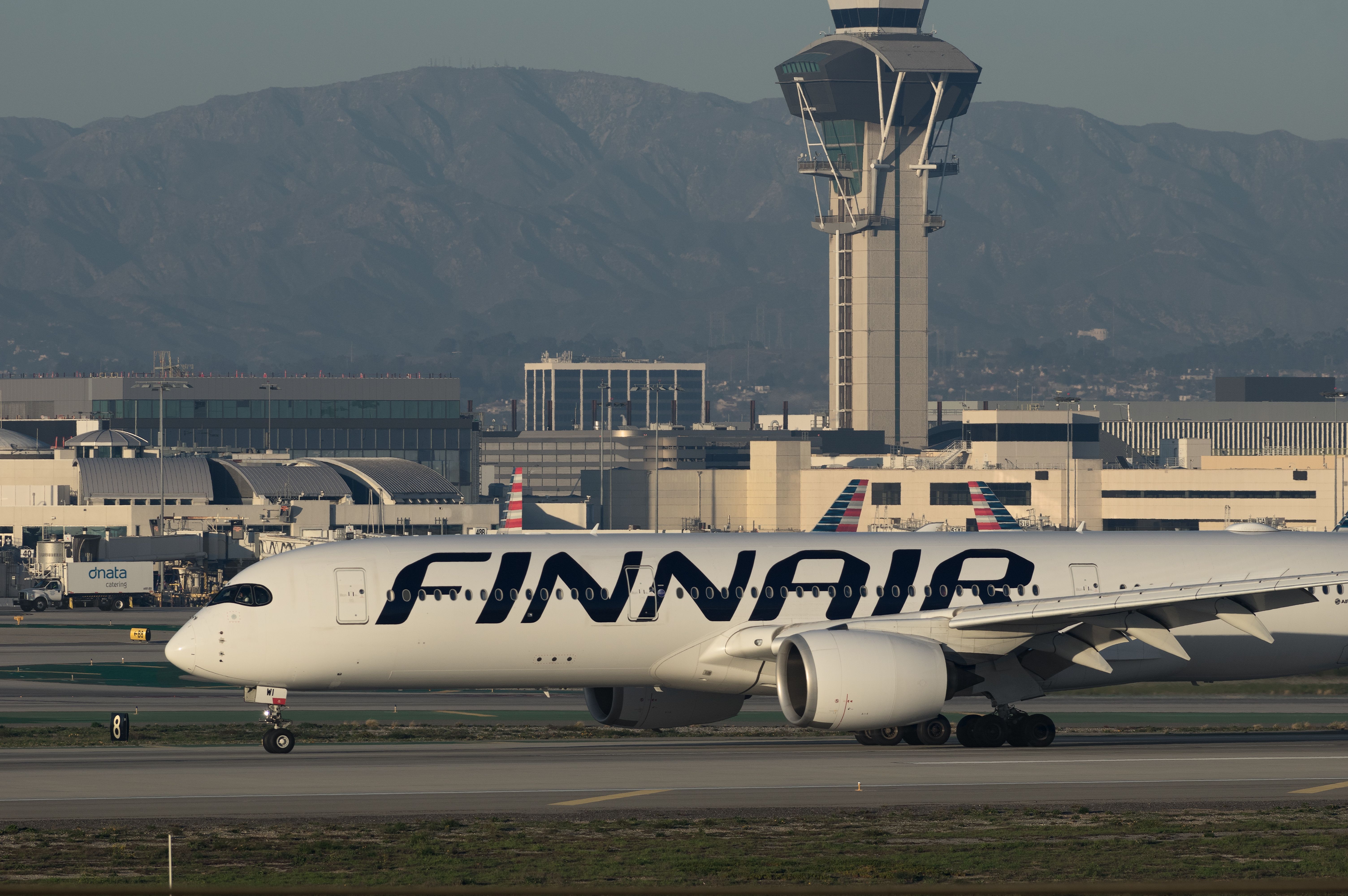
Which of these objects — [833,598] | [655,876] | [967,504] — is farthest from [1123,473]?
[655,876]

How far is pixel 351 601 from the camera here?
37.9 meters

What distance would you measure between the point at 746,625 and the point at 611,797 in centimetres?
825

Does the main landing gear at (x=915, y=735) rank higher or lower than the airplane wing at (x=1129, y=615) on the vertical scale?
lower

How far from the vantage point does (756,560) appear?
39469mm

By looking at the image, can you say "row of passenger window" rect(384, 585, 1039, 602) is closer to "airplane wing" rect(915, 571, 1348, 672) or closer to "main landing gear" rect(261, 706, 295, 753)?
"airplane wing" rect(915, 571, 1348, 672)

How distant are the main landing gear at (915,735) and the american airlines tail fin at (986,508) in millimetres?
55850

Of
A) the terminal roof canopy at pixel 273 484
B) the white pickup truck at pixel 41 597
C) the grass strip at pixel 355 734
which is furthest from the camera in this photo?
the terminal roof canopy at pixel 273 484

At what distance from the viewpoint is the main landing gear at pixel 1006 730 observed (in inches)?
1531

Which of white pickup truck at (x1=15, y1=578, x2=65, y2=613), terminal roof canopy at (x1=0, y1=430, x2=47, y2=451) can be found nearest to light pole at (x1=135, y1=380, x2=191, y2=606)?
white pickup truck at (x1=15, y1=578, x2=65, y2=613)

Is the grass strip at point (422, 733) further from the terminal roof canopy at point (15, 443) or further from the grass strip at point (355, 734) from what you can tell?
the terminal roof canopy at point (15, 443)

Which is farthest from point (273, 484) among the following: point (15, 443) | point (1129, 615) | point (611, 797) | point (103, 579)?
point (611, 797)

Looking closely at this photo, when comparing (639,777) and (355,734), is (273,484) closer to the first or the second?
(355,734)

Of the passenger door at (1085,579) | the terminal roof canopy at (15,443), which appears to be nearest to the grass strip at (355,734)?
the passenger door at (1085,579)

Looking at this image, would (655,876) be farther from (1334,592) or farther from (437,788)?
(1334,592)
